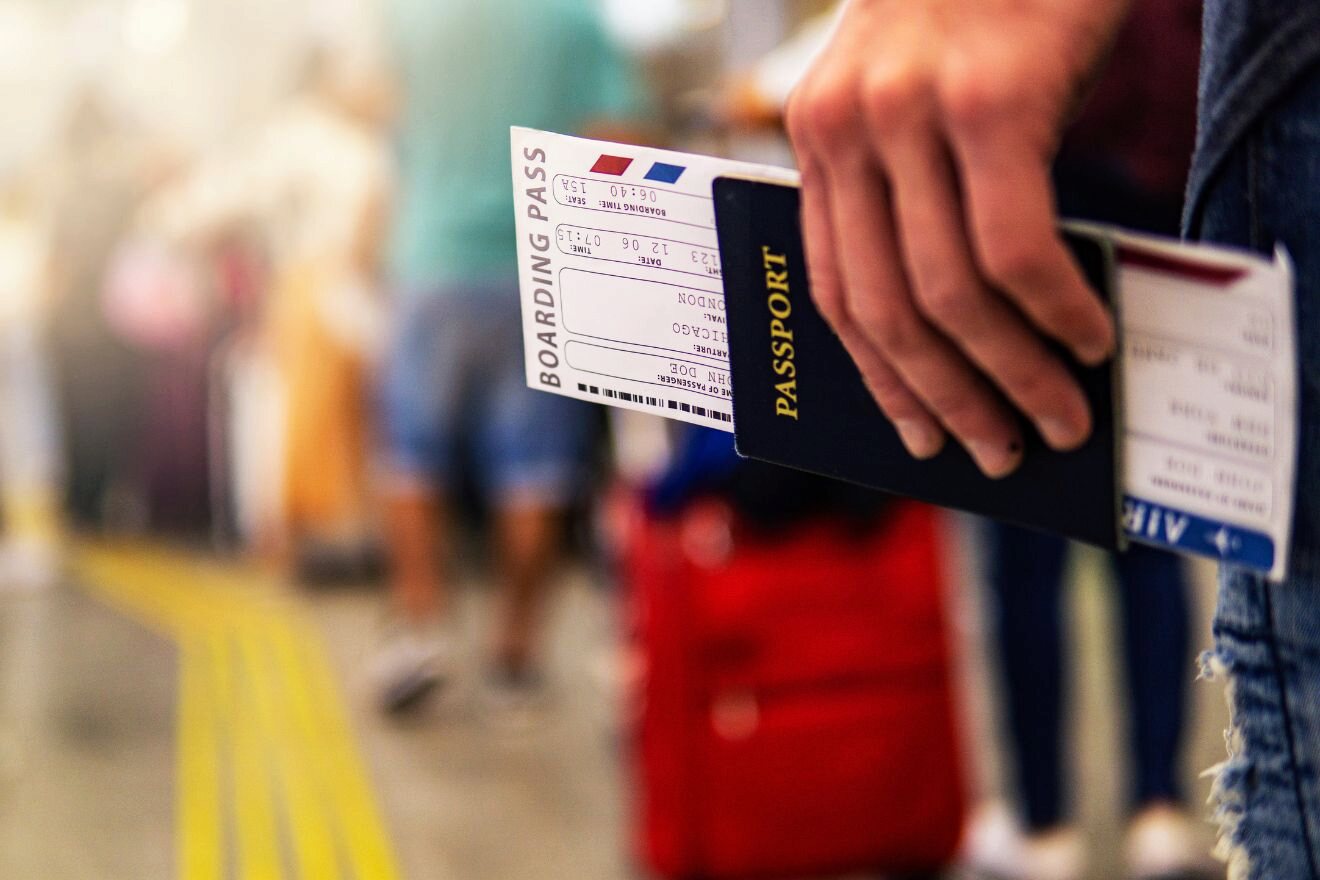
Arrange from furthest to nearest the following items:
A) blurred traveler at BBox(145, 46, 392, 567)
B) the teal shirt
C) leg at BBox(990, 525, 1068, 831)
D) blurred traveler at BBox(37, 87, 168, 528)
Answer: blurred traveler at BBox(37, 87, 168, 528) < blurred traveler at BBox(145, 46, 392, 567) < the teal shirt < leg at BBox(990, 525, 1068, 831)

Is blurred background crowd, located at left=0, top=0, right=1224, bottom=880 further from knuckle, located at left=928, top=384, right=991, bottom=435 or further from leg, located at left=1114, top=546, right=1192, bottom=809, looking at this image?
knuckle, located at left=928, top=384, right=991, bottom=435

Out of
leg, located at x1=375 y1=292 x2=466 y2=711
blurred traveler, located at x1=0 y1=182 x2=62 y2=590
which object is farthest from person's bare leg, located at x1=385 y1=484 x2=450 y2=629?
blurred traveler, located at x1=0 y1=182 x2=62 y2=590

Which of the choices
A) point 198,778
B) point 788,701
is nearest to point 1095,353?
point 788,701

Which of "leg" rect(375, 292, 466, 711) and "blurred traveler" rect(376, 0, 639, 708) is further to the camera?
"leg" rect(375, 292, 466, 711)

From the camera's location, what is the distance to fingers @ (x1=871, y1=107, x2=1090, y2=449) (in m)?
0.36

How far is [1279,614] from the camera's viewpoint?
0.41 m

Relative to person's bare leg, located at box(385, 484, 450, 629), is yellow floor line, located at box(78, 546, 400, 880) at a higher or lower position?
lower

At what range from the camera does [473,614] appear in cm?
336

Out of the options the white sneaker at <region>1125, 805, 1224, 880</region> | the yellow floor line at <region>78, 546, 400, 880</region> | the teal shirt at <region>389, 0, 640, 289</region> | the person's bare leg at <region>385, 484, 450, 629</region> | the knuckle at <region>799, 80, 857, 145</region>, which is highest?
the teal shirt at <region>389, 0, 640, 289</region>

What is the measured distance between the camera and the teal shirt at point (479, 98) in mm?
1898

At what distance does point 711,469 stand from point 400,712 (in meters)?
1.16

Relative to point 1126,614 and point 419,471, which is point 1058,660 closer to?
point 1126,614

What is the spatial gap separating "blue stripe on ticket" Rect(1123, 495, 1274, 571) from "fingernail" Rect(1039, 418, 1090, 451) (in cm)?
2

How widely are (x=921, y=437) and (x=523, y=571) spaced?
2082 mm
